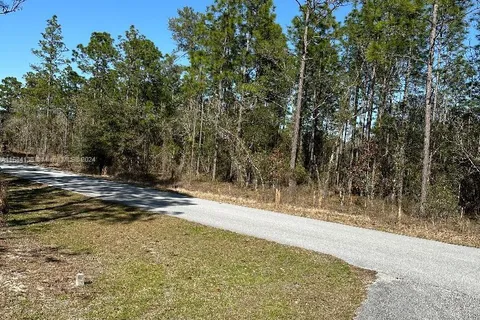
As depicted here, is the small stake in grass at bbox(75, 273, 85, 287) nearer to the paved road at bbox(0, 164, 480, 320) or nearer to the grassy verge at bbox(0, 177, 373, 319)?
the grassy verge at bbox(0, 177, 373, 319)

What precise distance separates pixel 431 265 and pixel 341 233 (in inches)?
96.1

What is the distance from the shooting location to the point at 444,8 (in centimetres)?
1216

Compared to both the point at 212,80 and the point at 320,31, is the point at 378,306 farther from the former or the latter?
the point at 212,80

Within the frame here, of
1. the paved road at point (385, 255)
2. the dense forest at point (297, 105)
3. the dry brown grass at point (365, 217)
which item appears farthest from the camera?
the dense forest at point (297, 105)

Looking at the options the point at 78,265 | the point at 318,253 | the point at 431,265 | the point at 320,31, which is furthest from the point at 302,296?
the point at 320,31

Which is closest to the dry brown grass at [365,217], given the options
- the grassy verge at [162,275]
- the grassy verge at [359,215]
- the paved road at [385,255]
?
the grassy verge at [359,215]

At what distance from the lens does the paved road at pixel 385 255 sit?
4156mm

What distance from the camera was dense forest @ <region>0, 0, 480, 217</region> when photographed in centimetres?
1588

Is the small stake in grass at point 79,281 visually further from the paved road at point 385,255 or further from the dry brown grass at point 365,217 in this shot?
the dry brown grass at point 365,217

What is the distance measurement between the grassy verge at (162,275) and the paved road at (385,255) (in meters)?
0.41

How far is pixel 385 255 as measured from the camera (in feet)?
21.0

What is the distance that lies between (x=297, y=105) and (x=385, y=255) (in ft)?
31.3

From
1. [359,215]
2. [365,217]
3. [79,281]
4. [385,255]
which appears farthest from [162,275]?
[359,215]

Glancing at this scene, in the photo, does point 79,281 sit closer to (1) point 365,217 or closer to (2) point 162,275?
(2) point 162,275
